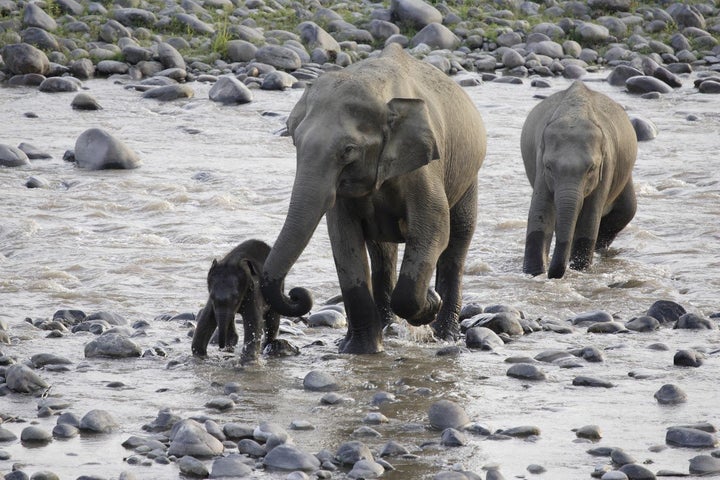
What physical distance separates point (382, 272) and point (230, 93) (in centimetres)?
1273

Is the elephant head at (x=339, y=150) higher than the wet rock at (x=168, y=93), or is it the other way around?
the elephant head at (x=339, y=150)

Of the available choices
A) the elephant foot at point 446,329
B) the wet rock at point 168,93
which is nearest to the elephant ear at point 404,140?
the elephant foot at point 446,329

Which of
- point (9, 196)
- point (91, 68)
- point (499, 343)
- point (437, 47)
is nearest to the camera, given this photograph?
point (499, 343)

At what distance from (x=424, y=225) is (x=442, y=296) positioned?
1.39 metres

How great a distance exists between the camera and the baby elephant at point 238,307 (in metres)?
8.05

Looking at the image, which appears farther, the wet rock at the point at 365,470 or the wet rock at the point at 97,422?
the wet rock at the point at 97,422

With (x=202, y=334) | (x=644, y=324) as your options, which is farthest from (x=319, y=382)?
(x=644, y=324)

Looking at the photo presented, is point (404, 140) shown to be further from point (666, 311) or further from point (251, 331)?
point (666, 311)

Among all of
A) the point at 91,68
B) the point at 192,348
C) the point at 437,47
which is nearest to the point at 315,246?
the point at 192,348

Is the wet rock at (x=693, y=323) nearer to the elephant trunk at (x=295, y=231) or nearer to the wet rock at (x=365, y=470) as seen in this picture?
the elephant trunk at (x=295, y=231)

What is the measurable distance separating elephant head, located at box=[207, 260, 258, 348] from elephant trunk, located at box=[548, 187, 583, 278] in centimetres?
399

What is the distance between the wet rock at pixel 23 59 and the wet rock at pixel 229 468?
18.1m

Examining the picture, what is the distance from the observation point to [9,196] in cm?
1417

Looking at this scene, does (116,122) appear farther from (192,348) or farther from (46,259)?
(192,348)
